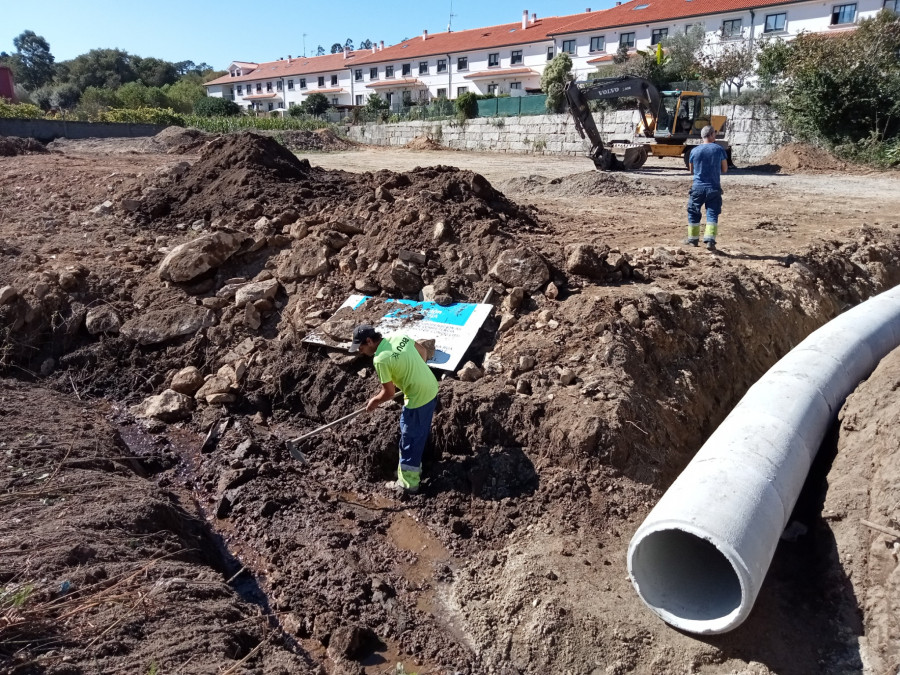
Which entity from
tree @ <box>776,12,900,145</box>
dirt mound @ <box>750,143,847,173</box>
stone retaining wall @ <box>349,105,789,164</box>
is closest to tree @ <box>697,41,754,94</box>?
stone retaining wall @ <box>349,105,789,164</box>

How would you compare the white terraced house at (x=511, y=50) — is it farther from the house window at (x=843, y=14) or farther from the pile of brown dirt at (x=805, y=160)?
the pile of brown dirt at (x=805, y=160)

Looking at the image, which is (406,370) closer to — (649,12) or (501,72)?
(649,12)

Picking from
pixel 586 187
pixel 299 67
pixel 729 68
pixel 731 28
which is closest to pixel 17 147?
pixel 586 187

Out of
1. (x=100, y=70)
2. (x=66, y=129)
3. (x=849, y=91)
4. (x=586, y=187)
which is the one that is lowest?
(x=586, y=187)

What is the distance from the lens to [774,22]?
32.7m

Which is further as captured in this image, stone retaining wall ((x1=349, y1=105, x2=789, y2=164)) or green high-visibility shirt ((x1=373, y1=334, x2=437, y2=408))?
stone retaining wall ((x1=349, y1=105, x2=789, y2=164))

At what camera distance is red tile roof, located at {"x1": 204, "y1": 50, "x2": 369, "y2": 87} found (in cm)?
5545

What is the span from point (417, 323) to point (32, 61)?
79496 mm

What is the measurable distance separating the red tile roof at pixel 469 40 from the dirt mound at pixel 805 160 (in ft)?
84.8

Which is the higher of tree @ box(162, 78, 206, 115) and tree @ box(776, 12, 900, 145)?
tree @ box(162, 78, 206, 115)

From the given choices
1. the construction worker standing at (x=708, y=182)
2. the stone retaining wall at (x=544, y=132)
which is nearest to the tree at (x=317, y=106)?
the stone retaining wall at (x=544, y=132)

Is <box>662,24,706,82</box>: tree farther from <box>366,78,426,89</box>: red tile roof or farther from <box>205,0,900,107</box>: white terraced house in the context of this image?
<box>366,78,426,89</box>: red tile roof

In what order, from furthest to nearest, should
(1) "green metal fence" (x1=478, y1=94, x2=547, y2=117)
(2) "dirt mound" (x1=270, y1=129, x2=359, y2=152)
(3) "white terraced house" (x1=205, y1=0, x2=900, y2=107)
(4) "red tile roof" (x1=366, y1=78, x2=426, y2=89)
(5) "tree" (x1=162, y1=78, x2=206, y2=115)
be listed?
(5) "tree" (x1=162, y1=78, x2=206, y2=115) → (4) "red tile roof" (x1=366, y1=78, x2=426, y2=89) → (3) "white terraced house" (x1=205, y1=0, x2=900, y2=107) → (2) "dirt mound" (x1=270, y1=129, x2=359, y2=152) → (1) "green metal fence" (x1=478, y1=94, x2=547, y2=117)

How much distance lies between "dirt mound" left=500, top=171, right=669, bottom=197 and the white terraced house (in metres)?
22.0
